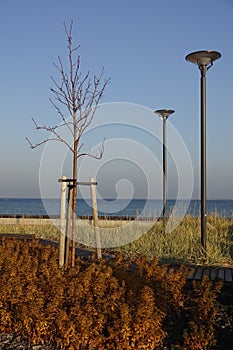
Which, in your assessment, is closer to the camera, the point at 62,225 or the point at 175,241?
the point at 62,225

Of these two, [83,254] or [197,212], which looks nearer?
[83,254]

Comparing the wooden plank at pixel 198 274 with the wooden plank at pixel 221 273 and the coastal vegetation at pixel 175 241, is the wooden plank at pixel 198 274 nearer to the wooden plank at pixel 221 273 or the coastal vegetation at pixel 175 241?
the wooden plank at pixel 221 273

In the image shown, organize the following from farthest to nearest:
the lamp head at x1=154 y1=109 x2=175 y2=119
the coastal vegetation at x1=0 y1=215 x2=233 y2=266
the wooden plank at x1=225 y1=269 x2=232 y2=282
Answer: the lamp head at x1=154 y1=109 x2=175 y2=119
the coastal vegetation at x1=0 y1=215 x2=233 y2=266
the wooden plank at x1=225 y1=269 x2=232 y2=282

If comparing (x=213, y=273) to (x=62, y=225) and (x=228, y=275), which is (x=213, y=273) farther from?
(x=62, y=225)

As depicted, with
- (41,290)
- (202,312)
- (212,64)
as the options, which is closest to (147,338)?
(202,312)

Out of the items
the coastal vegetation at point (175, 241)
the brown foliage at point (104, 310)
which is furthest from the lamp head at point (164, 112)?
the brown foliage at point (104, 310)

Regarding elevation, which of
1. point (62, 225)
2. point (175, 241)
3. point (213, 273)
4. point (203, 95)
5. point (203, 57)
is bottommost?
point (213, 273)

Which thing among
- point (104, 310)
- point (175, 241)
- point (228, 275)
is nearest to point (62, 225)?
point (104, 310)

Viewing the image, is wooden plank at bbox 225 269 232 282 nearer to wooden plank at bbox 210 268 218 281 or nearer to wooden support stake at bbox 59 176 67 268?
wooden plank at bbox 210 268 218 281

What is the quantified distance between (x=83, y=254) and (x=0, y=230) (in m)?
4.86

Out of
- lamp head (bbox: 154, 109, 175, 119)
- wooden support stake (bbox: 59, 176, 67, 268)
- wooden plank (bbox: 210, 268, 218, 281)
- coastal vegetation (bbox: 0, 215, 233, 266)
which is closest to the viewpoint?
wooden support stake (bbox: 59, 176, 67, 268)

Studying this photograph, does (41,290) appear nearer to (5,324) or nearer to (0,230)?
(5,324)

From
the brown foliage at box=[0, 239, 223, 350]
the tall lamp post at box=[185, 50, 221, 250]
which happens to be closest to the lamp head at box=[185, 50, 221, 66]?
the tall lamp post at box=[185, 50, 221, 250]

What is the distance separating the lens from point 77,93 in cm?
645
